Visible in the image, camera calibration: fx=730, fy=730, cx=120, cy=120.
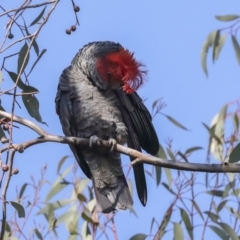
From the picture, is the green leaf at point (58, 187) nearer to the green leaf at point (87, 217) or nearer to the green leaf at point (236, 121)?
the green leaf at point (87, 217)

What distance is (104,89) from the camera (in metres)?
3.45

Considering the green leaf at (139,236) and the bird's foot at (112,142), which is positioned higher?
the bird's foot at (112,142)

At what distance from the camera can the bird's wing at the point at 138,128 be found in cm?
338

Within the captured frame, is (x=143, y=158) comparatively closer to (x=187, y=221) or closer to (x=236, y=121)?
(x=187, y=221)

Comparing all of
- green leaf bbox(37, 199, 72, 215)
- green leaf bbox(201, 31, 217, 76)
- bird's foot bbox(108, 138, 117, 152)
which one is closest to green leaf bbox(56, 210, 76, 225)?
green leaf bbox(37, 199, 72, 215)

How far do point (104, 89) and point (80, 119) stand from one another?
181 millimetres

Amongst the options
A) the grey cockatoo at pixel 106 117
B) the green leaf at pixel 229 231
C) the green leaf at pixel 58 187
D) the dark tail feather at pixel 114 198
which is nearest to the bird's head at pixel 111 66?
the grey cockatoo at pixel 106 117

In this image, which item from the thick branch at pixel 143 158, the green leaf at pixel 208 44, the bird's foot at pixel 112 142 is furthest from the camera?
the green leaf at pixel 208 44

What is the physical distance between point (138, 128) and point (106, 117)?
16 centimetres

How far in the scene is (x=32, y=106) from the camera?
2943 mm

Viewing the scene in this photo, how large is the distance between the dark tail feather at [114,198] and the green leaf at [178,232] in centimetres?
42

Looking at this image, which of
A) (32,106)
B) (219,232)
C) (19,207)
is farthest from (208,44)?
(19,207)

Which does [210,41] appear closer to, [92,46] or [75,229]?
[92,46]

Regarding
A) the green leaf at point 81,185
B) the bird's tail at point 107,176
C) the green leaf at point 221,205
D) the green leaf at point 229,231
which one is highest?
the green leaf at point 81,185
